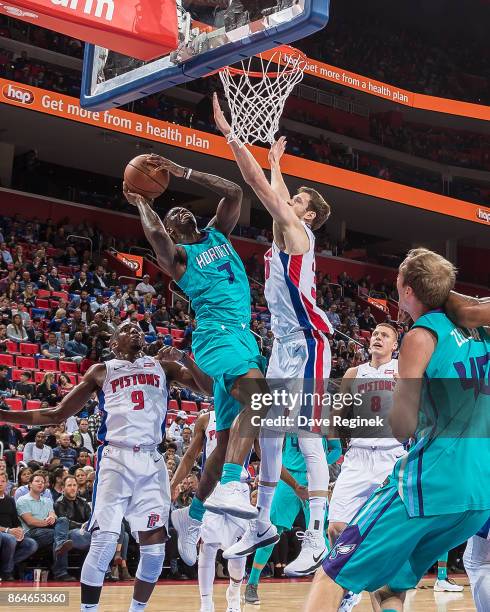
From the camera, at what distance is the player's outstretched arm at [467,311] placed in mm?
3844

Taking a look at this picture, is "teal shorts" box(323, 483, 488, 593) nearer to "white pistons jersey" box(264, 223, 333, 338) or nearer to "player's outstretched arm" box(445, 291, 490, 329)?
"player's outstretched arm" box(445, 291, 490, 329)

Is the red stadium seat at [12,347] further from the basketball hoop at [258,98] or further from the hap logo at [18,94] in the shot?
the basketball hoop at [258,98]

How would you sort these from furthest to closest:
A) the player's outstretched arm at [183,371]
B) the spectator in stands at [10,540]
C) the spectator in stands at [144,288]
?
the spectator in stands at [144,288] → the spectator in stands at [10,540] → the player's outstretched arm at [183,371]

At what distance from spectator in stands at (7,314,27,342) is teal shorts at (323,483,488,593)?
1213 centimetres

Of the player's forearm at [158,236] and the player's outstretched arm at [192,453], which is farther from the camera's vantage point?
the player's outstretched arm at [192,453]

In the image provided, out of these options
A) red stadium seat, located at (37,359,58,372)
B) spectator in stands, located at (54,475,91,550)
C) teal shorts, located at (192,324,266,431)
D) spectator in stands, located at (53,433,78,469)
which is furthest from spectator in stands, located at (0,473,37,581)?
red stadium seat, located at (37,359,58,372)

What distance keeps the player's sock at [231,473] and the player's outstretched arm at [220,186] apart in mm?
1725

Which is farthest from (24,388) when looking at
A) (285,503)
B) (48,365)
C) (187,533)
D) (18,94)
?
(18,94)

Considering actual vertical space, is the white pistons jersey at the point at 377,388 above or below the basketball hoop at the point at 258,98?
below

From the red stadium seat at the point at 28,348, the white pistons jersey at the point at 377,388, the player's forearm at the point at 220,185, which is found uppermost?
the player's forearm at the point at 220,185

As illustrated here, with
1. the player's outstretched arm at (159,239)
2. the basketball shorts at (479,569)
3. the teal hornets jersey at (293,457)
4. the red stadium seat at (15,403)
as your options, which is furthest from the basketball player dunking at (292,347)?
the red stadium seat at (15,403)

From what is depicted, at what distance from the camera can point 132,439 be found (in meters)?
6.36

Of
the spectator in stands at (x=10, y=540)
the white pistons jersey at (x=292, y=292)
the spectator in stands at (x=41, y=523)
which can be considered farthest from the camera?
the spectator in stands at (x=41, y=523)

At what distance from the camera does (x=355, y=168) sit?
25344mm
